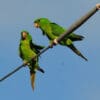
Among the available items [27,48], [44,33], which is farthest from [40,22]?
[27,48]

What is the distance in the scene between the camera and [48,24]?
9156 mm

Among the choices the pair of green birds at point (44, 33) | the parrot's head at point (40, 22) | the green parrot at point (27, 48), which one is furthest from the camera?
the green parrot at point (27, 48)

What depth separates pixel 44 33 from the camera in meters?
9.29

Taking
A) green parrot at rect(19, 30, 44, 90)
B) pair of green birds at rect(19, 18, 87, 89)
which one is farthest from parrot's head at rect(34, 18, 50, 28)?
green parrot at rect(19, 30, 44, 90)

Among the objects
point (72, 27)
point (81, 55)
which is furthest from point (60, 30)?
point (72, 27)

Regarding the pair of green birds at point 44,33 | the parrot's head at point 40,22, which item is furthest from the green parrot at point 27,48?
the parrot's head at point 40,22

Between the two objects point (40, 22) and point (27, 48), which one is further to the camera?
point (27, 48)

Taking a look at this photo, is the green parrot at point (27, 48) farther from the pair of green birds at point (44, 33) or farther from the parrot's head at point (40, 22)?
the parrot's head at point (40, 22)

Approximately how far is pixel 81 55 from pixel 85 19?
2352 millimetres

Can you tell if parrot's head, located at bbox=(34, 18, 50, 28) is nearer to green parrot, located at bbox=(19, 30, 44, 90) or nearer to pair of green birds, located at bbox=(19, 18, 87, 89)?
pair of green birds, located at bbox=(19, 18, 87, 89)

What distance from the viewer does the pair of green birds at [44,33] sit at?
7.36 m

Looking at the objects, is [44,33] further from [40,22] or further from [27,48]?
[27,48]

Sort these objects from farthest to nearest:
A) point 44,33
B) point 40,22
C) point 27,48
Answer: point 27,48 < point 44,33 < point 40,22

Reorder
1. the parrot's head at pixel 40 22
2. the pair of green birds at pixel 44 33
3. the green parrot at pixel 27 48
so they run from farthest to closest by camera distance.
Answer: the green parrot at pixel 27 48
the parrot's head at pixel 40 22
the pair of green birds at pixel 44 33
